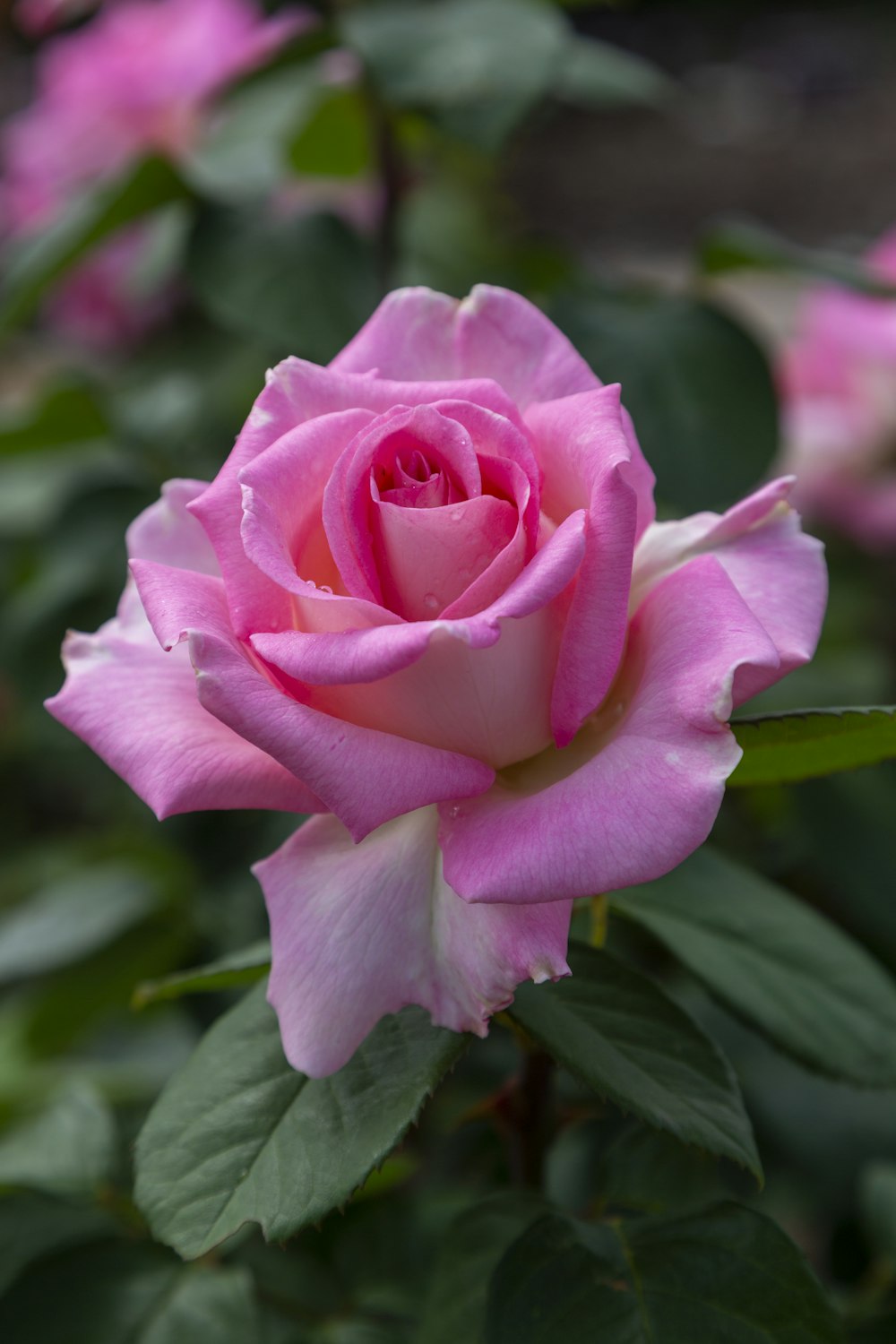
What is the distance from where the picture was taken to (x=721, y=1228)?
0.39m

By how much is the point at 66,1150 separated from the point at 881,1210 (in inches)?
15.3

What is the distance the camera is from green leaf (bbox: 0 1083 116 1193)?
0.53 meters

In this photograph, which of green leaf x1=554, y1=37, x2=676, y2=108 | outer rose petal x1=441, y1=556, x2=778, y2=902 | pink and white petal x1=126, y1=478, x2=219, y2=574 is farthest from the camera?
green leaf x1=554, y1=37, x2=676, y2=108

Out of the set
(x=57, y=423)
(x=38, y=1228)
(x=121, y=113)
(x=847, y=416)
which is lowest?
(x=847, y=416)

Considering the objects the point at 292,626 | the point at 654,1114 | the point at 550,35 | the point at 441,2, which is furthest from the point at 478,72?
the point at 654,1114

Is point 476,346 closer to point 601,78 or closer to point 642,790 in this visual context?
point 642,790

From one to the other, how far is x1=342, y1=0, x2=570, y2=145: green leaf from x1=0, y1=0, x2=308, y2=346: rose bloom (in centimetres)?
30

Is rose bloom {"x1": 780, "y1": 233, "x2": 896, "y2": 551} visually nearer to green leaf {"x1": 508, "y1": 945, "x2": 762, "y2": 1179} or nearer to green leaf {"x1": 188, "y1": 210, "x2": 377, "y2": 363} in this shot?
green leaf {"x1": 188, "y1": 210, "x2": 377, "y2": 363}

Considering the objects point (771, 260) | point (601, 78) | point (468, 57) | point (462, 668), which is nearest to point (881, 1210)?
point (462, 668)

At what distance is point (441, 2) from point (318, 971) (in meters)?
0.73

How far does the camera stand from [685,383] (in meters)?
0.68

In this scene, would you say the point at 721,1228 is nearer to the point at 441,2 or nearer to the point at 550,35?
the point at 550,35

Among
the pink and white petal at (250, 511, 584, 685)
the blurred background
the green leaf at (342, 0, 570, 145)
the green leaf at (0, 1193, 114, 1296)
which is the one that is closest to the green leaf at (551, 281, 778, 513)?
the blurred background

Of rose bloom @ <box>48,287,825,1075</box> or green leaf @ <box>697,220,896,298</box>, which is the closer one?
rose bloom @ <box>48,287,825,1075</box>
